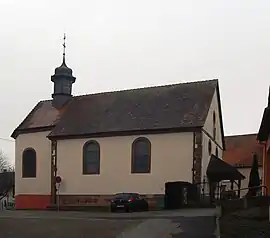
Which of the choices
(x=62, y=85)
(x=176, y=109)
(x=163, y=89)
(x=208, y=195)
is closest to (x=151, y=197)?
(x=208, y=195)

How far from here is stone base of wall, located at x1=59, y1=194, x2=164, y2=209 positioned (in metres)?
40.6

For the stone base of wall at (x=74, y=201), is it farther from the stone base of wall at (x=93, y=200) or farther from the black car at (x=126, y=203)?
the black car at (x=126, y=203)

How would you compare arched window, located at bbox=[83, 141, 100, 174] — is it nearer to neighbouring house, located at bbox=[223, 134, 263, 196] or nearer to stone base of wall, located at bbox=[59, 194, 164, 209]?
stone base of wall, located at bbox=[59, 194, 164, 209]

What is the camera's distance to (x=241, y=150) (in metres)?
69.8

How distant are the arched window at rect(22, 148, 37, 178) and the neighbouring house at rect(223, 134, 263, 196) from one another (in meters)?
27.5

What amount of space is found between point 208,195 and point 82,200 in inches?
421

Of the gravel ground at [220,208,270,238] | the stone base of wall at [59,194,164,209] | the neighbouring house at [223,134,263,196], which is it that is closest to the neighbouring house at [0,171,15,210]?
the stone base of wall at [59,194,164,209]

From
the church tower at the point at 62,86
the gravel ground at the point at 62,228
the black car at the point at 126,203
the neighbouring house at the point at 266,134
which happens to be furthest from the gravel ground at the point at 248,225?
the church tower at the point at 62,86

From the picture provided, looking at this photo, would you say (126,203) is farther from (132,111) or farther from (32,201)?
(32,201)

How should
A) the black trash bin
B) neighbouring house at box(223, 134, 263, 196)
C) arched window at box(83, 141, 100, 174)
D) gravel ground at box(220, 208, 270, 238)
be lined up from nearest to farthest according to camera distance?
gravel ground at box(220, 208, 270, 238), the black trash bin, arched window at box(83, 141, 100, 174), neighbouring house at box(223, 134, 263, 196)

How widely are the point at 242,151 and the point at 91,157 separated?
30.5 meters

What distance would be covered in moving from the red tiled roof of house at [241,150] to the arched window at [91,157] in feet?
89.5

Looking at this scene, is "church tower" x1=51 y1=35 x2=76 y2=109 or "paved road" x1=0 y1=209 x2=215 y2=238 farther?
"church tower" x1=51 y1=35 x2=76 y2=109

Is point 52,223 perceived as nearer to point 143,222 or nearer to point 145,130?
point 143,222
